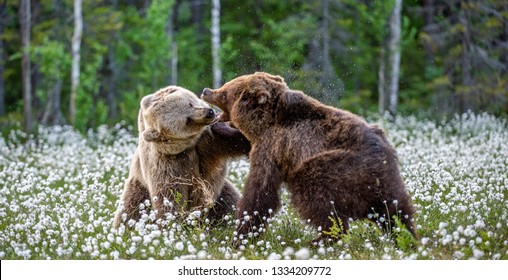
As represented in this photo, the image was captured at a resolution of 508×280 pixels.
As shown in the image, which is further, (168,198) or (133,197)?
(133,197)

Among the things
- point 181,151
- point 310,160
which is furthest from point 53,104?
point 310,160

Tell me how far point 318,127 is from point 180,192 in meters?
1.26

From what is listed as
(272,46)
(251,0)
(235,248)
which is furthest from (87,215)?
(251,0)

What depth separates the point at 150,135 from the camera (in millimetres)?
5891

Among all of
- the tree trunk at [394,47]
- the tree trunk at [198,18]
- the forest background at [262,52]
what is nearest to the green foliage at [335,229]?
the forest background at [262,52]

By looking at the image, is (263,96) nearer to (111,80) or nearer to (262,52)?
(262,52)

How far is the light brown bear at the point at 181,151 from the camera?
5891 mm

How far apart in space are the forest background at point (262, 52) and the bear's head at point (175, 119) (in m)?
5.87

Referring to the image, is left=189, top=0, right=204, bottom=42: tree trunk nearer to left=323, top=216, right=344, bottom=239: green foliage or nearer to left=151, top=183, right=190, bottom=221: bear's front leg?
left=151, top=183, right=190, bottom=221: bear's front leg

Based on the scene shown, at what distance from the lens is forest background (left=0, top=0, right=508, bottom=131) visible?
523 inches

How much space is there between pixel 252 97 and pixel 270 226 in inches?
40.1

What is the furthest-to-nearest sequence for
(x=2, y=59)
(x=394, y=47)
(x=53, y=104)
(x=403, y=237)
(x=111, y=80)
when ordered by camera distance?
(x=111, y=80)
(x=2, y=59)
(x=53, y=104)
(x=394, y=47)
(x=403, y=237)

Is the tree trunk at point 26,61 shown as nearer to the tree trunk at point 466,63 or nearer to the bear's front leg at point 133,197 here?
the bear's front leg at point 133,197

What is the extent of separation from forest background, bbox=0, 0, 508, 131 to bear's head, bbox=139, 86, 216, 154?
5873mm
